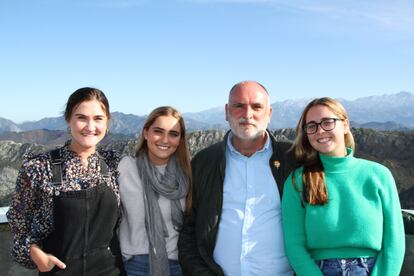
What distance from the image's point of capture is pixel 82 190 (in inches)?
174

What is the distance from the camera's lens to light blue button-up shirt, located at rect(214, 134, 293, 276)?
16.0ft

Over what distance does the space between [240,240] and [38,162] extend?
7.77 feet

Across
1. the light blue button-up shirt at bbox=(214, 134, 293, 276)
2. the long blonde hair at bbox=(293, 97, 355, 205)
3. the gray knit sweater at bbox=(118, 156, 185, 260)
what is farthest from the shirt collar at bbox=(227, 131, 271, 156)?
the gray knit sweater at bbox=(118, 156, 185, 260)

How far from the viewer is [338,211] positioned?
4.41 m

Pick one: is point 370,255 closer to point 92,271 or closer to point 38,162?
point 92,271

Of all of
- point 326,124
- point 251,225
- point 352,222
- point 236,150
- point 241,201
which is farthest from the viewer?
point 236,150

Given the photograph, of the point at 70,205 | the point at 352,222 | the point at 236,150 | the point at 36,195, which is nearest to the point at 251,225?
the point at 236,150

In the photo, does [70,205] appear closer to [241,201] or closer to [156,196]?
[156,196]

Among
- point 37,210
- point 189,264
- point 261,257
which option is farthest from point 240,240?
point 37,210

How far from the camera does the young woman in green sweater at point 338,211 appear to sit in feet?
14.1

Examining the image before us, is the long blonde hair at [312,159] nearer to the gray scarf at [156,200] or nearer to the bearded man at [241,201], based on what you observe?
the bearded man at [241,201]

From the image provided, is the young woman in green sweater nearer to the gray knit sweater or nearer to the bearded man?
the bearded man

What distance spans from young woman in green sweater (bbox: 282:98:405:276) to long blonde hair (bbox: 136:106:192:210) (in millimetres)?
1277

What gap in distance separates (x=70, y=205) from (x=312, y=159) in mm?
2606
